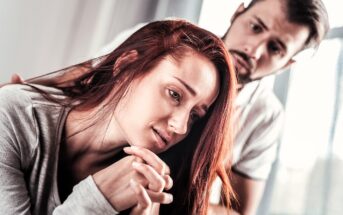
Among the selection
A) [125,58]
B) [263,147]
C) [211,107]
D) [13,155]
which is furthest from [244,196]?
[13,155]

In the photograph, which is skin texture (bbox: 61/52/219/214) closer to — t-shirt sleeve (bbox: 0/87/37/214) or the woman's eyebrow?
the woman's eyebrow

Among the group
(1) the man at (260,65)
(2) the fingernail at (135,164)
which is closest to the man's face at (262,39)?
(1) the man at (260,65)

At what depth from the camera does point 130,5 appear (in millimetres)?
1142

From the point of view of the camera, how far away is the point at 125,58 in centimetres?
106

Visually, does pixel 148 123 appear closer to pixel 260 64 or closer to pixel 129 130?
pixel 129 130

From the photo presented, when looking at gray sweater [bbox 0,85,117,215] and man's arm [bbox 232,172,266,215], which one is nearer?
gray sweater [bbox 0,85,117,215]

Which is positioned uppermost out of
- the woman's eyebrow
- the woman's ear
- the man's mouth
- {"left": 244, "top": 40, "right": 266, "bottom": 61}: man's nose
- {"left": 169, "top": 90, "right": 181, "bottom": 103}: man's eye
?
{"left": 244, "top": 40, "right": 266, "bottom": 61}: man's nose

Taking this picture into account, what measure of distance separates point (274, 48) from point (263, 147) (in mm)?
265

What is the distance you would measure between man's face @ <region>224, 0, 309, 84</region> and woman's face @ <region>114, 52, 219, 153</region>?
97 mm

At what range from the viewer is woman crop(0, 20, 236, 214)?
98cm

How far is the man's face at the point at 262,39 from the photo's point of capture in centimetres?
108

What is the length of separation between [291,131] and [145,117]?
39 centimetres

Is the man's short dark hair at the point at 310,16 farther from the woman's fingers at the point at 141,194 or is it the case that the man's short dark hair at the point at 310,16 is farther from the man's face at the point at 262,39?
the woman's fingers at the point at 141,194

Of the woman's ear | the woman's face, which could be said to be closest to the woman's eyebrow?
the woman's face
